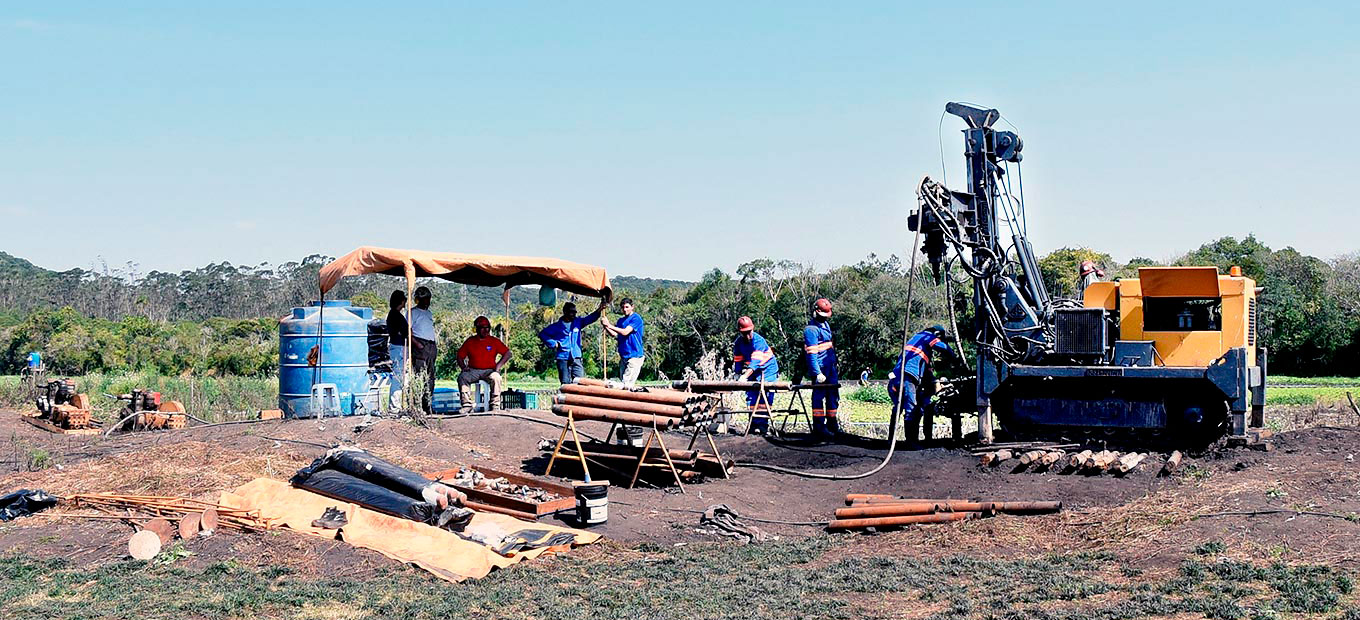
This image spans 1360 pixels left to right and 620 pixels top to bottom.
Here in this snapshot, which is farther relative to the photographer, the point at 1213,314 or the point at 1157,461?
the point at 1213,314

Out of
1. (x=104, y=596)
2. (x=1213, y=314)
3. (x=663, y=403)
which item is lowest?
(x=104, y=596)

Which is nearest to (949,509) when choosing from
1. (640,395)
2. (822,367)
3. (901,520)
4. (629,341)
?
(901,520)

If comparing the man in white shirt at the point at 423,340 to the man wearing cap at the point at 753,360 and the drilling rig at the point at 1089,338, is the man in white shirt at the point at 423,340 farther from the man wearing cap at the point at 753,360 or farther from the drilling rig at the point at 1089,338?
the drilling rig at the point at 1089,338

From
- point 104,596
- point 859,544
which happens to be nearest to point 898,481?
point 859,544

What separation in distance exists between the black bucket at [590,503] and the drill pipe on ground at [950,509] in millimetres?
2344

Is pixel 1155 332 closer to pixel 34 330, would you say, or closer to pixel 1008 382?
pixel 1008 382

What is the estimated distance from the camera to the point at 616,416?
13.8 metres

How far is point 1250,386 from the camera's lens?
14.9m

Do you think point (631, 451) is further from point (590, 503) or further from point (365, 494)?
point (365, 494)

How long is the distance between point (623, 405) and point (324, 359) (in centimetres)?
754

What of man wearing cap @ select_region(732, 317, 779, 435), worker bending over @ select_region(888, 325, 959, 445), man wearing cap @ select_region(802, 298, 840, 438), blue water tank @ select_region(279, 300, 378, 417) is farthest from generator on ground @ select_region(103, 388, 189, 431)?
worker bending over @ select_region(888, 325, 959, 445)

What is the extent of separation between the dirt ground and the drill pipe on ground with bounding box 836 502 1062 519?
0.48 ft

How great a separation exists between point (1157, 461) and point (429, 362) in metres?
10.6

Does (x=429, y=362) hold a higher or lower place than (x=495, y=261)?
lower
